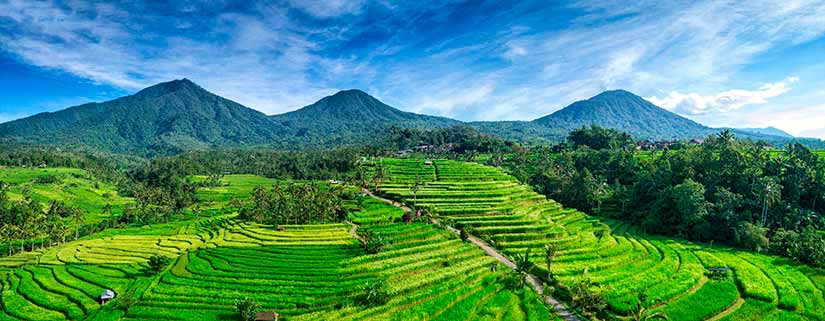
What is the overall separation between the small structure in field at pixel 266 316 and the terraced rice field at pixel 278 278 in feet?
4.46

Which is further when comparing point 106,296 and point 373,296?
point 106,296

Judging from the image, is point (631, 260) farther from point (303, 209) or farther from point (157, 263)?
point (157, 263)

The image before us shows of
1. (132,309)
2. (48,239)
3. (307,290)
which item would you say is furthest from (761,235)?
(48,239)

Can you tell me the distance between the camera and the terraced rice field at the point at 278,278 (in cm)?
3734

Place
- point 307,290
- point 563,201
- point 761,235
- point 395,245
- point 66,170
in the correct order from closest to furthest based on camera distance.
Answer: point 307,290 → point 395,245 → point 761,235 → point 563,201 → point 66,170

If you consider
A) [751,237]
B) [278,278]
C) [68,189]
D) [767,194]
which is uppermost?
[68,189]

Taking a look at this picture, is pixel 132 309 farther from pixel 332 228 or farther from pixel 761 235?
pixel 761 235

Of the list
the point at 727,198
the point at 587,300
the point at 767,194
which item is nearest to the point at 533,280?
the point at 587,300

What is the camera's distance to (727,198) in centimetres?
6625

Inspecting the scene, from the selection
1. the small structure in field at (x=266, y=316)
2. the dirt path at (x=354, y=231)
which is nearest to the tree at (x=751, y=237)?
the dirt path at (x=354, y=231)

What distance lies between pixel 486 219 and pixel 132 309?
45.2 meters

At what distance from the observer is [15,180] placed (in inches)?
5315

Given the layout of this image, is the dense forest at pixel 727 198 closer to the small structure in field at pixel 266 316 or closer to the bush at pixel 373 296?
the bush at pixel 373 296

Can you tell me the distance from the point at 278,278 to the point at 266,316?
31.2 ft
